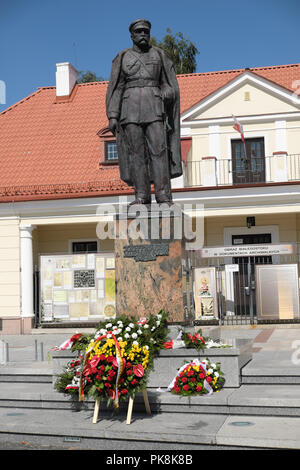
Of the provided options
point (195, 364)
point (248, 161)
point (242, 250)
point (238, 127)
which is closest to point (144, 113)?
point (195, 364)

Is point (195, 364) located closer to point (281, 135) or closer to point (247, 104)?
point (281, 135)

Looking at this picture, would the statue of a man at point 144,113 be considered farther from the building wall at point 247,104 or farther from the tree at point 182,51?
the tree at point 182,51

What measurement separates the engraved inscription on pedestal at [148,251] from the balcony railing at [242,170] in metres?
12.0

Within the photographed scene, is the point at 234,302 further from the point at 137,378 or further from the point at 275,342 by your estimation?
the point at 137,378

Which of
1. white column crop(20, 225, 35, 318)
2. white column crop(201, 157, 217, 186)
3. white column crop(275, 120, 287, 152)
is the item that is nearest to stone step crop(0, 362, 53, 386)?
white column crop(20, 225, 35, 318)

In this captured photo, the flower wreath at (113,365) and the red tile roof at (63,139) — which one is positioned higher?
the red tile roof at (63,139)

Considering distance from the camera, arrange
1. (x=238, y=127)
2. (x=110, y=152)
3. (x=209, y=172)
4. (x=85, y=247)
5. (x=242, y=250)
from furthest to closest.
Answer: (x=85, y=247), (x=110, y=152), (x=238, y=127), (x=209, y=172), (x=242, y=250)

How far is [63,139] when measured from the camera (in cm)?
2314

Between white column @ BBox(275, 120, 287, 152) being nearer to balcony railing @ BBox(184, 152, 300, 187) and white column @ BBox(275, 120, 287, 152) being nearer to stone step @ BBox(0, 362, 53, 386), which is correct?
balcony railing @ BBox(184, 152, 300, 187)

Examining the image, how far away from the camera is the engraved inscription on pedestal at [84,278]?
18297mm

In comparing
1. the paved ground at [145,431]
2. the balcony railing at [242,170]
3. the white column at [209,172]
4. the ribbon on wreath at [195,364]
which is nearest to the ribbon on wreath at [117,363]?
the paved ground at [145,431]

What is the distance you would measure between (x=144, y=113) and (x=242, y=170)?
43.8ft

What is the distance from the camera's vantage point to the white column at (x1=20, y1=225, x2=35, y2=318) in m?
19.4

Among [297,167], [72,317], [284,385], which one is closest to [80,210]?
[72,317]
